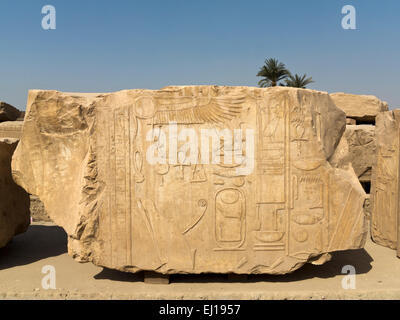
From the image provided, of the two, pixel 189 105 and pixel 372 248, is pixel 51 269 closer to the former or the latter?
pixel 189 105

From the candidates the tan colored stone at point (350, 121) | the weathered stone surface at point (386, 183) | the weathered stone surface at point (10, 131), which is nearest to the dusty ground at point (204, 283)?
the weathered stone surface at point (386, 183)

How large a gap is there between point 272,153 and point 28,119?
2.52 m

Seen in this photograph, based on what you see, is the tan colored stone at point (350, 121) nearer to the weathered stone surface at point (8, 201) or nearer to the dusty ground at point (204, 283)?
the dusty ground at point (204, 283)

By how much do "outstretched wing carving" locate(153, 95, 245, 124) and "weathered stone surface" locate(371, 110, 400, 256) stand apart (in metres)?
2.28

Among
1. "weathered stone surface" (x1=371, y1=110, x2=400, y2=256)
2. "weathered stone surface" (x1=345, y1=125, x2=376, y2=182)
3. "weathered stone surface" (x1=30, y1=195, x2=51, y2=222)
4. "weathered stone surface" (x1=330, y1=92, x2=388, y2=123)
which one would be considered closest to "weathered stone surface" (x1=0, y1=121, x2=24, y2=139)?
"weathered stone surface" (x1=30, y1=195, x2=51, y2=222)

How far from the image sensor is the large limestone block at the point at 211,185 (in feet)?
10.8

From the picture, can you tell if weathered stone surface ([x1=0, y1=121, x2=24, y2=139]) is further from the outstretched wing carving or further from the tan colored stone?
the tan colored stone

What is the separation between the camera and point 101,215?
337 cm

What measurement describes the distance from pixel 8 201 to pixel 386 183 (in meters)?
4.77

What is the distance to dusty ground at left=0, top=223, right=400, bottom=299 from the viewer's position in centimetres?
318

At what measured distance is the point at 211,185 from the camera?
3.31 metres

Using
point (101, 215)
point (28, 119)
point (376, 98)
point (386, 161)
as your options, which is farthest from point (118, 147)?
point (376, 98)

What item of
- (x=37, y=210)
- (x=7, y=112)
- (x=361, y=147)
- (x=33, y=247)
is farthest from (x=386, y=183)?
(x=7, y=112)

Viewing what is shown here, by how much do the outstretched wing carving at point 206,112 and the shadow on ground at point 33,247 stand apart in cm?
244
